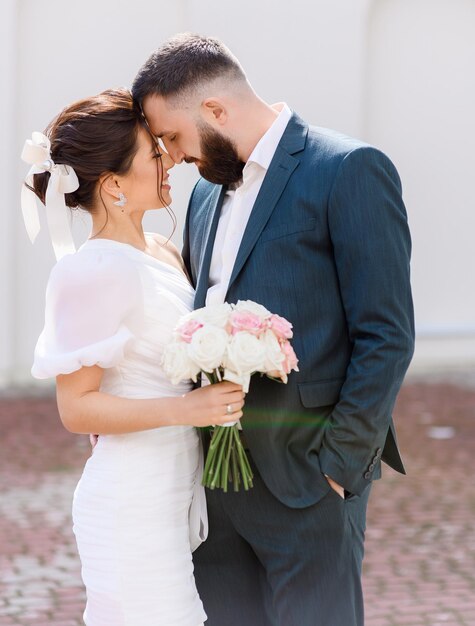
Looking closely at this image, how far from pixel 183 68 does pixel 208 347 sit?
975 mm

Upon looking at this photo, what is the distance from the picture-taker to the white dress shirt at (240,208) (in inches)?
138

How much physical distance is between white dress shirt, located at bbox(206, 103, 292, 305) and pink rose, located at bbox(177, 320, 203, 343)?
1.05ft

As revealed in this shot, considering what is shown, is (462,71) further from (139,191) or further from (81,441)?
(139,191)

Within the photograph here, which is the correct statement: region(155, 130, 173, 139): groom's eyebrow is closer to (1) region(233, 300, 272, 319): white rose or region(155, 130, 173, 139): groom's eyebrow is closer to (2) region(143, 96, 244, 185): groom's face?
(2) region(143, 96, 244, 185): groom's face

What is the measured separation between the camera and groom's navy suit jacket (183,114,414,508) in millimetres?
3307

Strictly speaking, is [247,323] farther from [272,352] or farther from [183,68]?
[183,68]

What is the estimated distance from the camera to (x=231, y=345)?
3094mm

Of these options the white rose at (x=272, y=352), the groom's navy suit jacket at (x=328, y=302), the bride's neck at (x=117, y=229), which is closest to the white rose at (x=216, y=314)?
the white rose at (x=272, y=352)

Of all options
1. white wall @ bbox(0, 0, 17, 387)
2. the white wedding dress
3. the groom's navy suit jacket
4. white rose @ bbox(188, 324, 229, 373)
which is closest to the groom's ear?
the groom's navy suit jacket

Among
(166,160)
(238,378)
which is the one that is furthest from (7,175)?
(238,378)

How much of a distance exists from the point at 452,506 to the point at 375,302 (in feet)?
13.2

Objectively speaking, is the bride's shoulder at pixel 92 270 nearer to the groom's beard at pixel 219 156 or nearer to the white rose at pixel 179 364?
the white rose at pixel 179 364

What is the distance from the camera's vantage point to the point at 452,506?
701 centimetres

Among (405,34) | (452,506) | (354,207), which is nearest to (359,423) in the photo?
(354,207)
